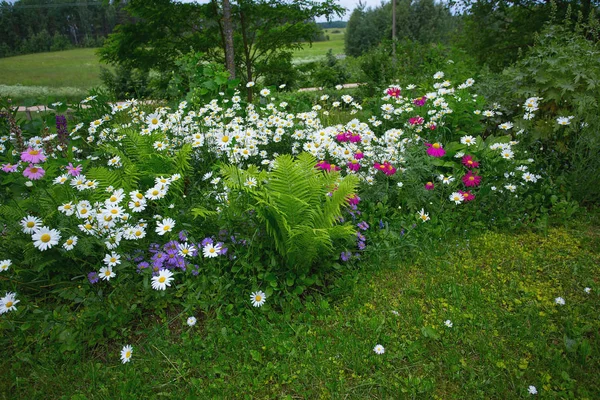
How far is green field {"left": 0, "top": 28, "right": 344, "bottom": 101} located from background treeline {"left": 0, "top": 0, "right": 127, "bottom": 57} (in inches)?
7.4

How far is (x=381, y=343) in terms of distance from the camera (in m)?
1.95

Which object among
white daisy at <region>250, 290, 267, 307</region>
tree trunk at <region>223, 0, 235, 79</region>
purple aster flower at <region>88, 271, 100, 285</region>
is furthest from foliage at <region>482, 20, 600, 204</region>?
tree trunk at <region>223, 0, 235, 79</region>

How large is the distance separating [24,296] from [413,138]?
3.15 metres

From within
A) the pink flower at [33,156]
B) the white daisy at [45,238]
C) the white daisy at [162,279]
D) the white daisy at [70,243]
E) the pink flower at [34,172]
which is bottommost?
the white daisy at [162,279]

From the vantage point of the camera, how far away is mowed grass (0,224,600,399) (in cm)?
173

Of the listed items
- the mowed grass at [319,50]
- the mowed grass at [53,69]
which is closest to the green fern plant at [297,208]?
the mowed grass at [53,69]

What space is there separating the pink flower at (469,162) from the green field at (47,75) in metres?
5.73

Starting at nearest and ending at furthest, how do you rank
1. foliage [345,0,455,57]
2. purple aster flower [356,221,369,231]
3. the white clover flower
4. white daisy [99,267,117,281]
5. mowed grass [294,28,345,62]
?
the white clover flower, white daisy [99,267,117,281], purple aster flower [356,221,369,231], mowed grass [294,28,345,62], foliage [345,0,455,57]

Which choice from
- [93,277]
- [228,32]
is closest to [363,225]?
[93,277]

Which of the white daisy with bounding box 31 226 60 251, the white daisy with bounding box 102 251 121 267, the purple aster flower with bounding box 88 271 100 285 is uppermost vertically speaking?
the white daisy with bounding box 31 226 60 251

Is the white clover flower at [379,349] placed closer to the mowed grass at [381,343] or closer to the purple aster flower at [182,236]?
the mowed grass at [381,343]

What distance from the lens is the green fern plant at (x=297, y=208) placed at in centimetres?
214

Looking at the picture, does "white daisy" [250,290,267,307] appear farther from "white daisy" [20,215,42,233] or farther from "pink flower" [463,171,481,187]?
"pink flower" [463,171,481,187]

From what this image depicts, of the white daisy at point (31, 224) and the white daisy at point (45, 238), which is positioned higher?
the white daisy at point (31, 224)
